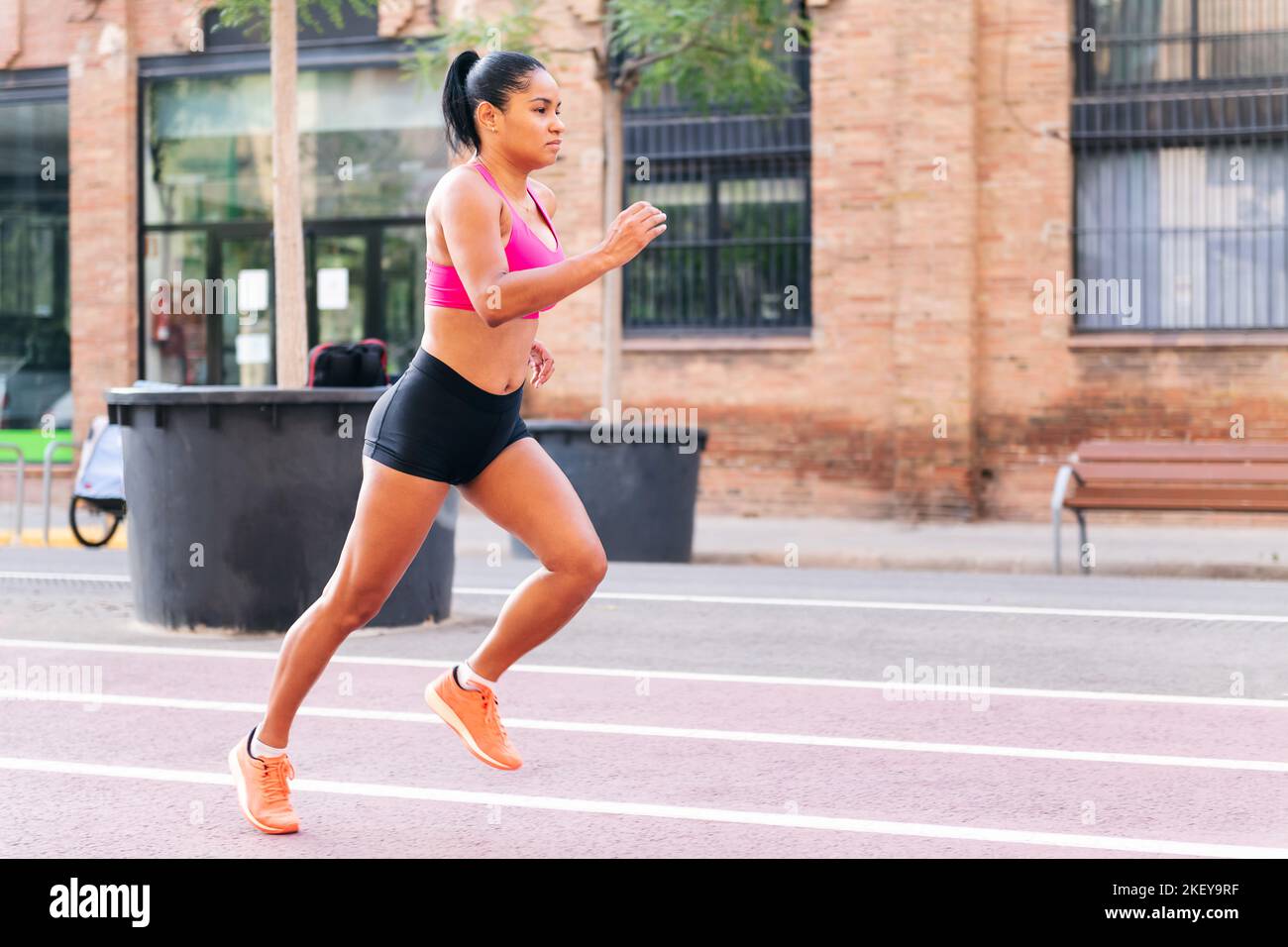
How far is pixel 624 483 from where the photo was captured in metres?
13.2

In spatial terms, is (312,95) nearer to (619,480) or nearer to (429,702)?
(619,480)

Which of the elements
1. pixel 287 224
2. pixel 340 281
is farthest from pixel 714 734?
pixel 340 281

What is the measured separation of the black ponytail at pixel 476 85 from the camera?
190 inches

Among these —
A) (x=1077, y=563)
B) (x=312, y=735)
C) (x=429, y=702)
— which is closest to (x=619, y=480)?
(x=1077, y=563)

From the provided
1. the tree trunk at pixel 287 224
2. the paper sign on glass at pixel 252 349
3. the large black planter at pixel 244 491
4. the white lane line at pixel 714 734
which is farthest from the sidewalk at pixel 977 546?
the white lane line at pixel 714 734

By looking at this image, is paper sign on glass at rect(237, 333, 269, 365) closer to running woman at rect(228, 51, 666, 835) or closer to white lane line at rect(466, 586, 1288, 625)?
white lane line at rect(466, 586, 1288, 625)

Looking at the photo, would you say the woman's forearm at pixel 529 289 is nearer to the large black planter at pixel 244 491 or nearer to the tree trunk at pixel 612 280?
the large black planter at pixel 244 491

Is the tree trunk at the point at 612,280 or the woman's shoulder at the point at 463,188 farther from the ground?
the tree trunk at the point at 612,280

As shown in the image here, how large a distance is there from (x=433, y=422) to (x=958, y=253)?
13071 millimetres

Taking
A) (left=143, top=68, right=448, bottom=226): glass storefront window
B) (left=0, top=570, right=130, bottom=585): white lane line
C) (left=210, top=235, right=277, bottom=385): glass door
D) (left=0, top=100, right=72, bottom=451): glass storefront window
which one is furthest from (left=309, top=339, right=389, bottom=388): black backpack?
(left=0, top=100, right=72, bottom=451): glass storefront window

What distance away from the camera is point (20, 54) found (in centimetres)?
2038

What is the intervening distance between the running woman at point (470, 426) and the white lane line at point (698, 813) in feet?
1.87

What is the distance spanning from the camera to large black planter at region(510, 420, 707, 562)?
1315 centimetres

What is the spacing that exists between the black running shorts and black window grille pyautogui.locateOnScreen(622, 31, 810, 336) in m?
13.3
